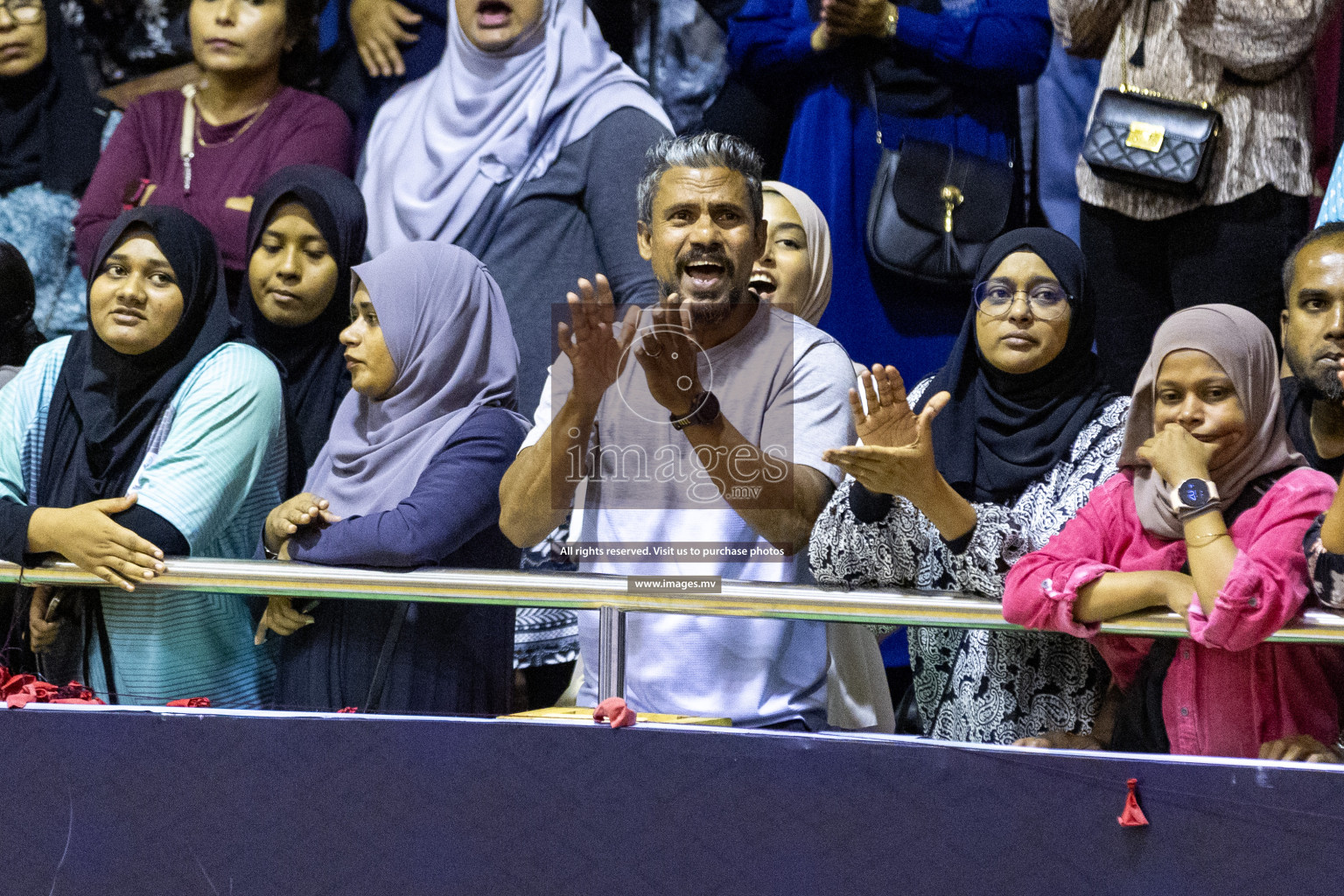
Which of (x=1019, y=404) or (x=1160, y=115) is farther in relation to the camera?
(x=1160, y=115)

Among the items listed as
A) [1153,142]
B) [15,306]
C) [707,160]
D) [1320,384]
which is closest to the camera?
[1320,384]

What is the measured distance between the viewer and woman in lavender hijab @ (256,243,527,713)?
7.05ft

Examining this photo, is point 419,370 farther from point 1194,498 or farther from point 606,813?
point 1194,498

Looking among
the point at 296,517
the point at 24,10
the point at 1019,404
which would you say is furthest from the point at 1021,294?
the point at 24,10

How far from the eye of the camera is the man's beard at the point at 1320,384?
2.29 metres

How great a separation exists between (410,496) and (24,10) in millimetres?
2289

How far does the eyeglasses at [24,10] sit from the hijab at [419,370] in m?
1.74

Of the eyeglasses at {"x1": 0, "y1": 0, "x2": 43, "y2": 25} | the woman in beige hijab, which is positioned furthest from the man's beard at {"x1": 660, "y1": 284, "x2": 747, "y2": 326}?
the eyeglasses at {"x1": 0, "y1": 0, "x2": 43, "y2": 25}

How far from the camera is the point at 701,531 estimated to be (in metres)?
2.03

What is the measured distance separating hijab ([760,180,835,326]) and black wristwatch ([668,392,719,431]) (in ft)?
2.92

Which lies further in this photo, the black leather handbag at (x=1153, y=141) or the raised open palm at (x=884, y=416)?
the black leather handbag at (x=1153, y=141)

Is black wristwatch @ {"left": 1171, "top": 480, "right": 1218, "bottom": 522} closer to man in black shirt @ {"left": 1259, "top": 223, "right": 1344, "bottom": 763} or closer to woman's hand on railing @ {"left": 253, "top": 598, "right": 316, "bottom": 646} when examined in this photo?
man in black shirt @ {"left": 1259, "top": 223, "right": 1344, "bottom": 763}

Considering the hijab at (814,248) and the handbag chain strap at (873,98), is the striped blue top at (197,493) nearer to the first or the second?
the hijab at (814,248)

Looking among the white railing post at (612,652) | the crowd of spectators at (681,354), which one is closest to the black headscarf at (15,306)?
the crowd of spectators at (681,354)
